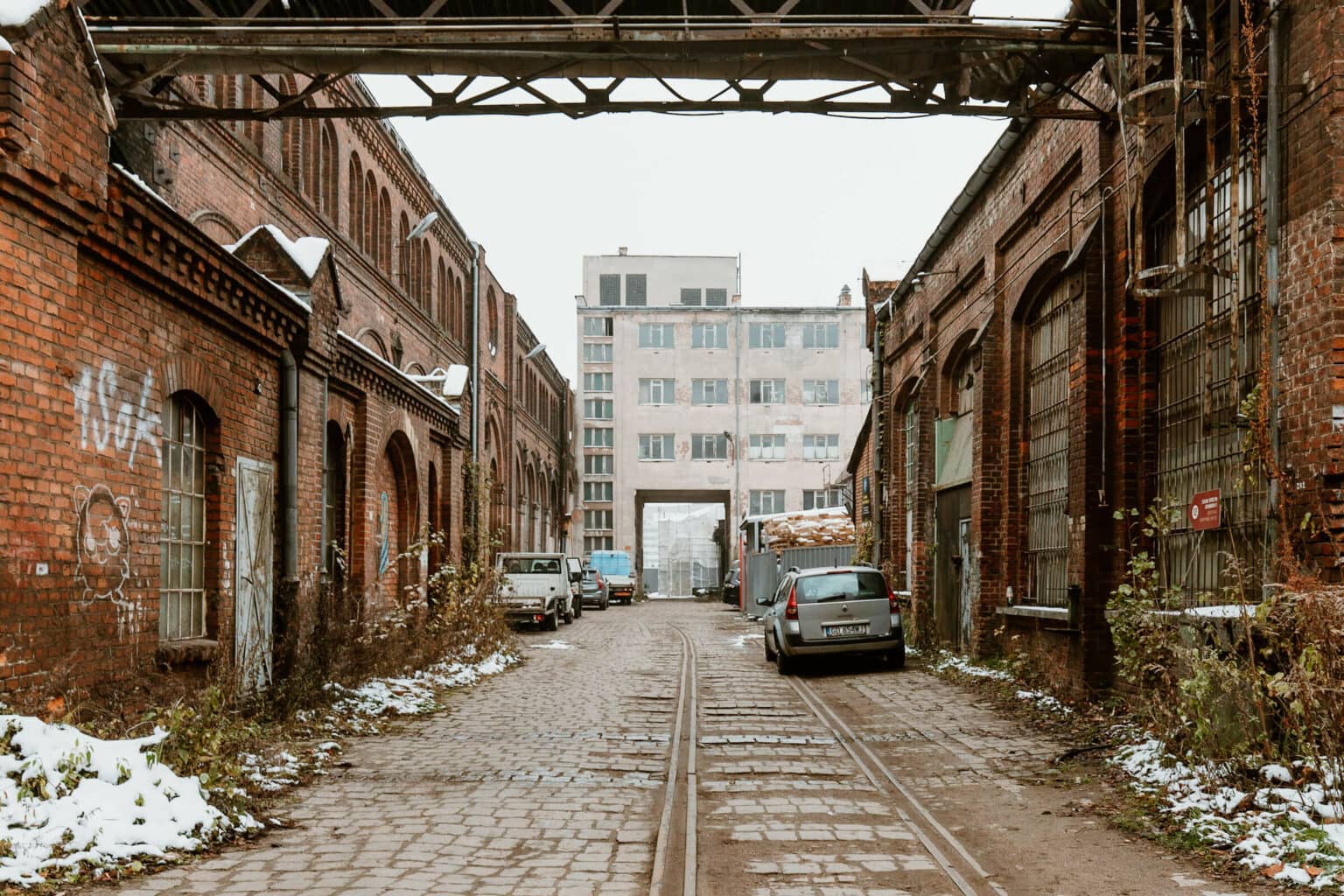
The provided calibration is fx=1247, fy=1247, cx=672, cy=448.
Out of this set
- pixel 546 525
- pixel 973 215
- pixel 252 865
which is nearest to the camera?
pixel 252 865

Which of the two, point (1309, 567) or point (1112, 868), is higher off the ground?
point (1309, 567)

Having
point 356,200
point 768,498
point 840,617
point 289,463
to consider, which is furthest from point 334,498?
point 768,498

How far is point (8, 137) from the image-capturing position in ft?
23.2

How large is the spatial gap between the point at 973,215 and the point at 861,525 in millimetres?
11682

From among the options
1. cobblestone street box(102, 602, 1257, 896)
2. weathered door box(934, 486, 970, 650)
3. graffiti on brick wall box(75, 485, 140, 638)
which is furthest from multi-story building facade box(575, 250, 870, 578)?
graffiti on brick wall box(75, 485, 140, 638)

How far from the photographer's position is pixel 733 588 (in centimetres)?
4762

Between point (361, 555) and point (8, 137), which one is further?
point (361, 555)

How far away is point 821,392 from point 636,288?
15.3 metres

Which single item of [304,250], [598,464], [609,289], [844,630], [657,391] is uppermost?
[609,289]

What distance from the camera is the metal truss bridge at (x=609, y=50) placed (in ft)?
33.2

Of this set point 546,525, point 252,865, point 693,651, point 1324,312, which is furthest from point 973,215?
point 546,525

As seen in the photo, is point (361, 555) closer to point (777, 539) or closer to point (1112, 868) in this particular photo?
point (1112, 868)

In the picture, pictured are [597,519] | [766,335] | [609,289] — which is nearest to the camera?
[766,335]

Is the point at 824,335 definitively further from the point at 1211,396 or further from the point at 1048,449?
the point at 1211,396
